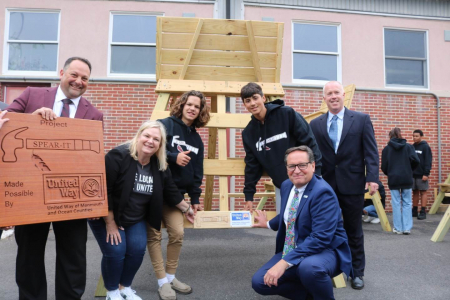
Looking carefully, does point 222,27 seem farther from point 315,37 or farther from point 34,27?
point 34,27

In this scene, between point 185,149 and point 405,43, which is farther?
point 405,43

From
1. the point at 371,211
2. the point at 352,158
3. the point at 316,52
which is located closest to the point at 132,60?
the point at 316,52

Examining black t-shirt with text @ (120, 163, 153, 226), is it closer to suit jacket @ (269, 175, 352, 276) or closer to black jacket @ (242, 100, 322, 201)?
black jacket @ (242, 100, 322, 201)

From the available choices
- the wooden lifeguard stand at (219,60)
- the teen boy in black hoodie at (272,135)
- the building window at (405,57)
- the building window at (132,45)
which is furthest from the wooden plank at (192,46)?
the building window at (405,57)

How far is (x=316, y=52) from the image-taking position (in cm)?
793

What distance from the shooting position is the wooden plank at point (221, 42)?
3.68m

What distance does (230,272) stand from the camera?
144 inches

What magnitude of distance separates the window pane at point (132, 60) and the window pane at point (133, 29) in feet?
0.63

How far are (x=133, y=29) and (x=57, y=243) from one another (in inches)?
249

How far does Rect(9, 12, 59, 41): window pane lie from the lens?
741 centimetres

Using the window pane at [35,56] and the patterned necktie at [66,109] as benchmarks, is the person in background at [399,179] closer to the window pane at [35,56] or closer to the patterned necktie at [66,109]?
the patterned necktie at [66,109]

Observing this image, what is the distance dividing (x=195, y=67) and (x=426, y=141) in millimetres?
6761

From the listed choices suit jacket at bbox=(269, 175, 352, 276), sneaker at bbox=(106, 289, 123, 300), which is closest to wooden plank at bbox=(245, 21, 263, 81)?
suit jacket at bbox=(269, 175, 352, 276)

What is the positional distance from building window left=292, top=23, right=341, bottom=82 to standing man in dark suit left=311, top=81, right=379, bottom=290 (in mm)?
4689
